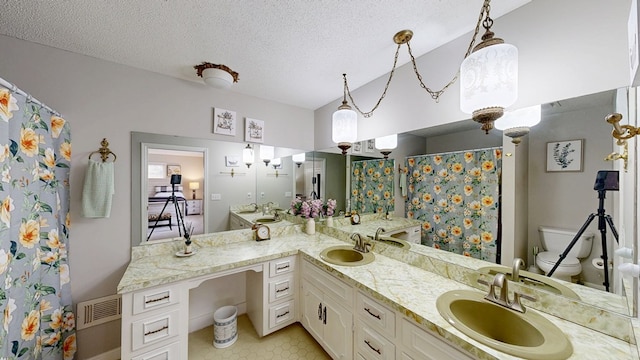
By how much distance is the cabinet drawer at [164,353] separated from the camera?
1.35 metres

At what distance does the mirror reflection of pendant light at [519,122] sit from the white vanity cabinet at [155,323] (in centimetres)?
230

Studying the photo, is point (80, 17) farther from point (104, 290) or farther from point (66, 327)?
point (66, 327)

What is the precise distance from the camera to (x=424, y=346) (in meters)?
1.00

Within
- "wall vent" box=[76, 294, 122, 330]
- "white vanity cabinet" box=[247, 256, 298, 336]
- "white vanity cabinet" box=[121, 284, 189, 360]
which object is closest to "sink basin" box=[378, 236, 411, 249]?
"white vanity cabinet" box=[247, 256, 298, 336]

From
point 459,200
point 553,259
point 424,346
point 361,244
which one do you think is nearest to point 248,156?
point 361,244

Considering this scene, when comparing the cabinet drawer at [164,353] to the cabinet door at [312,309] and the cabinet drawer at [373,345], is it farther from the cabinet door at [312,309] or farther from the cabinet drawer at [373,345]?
the cabinet drawer at [373,345]

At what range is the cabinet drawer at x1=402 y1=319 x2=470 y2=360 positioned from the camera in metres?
0.90

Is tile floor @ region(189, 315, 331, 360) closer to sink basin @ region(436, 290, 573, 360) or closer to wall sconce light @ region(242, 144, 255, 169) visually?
sink basin @ region(436, 290, 573, 360)

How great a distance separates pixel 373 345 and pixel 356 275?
39cm

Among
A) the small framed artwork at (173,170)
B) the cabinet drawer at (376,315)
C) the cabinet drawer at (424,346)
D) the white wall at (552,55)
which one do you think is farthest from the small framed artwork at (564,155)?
the small framed artwork at (173,170)

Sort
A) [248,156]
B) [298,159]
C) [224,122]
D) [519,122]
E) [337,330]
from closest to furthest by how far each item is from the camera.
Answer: [519,122] < [337,330] < [224,122] < [248,156] < [298,159]

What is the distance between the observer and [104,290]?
1669 mm

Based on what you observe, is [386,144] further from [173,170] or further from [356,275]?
[173,170]

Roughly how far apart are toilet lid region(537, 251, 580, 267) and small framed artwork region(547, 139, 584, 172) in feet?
1.40
